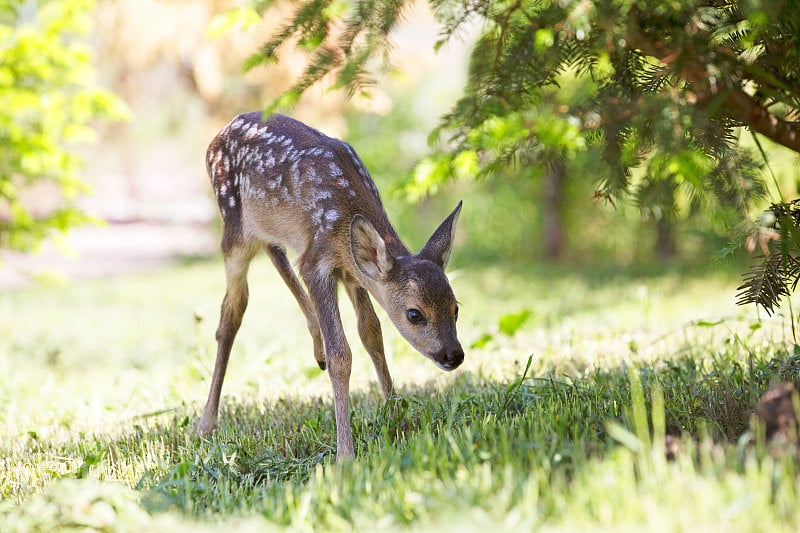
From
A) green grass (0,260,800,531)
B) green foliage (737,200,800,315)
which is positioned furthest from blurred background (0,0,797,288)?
green foliage (737,200,800,315)

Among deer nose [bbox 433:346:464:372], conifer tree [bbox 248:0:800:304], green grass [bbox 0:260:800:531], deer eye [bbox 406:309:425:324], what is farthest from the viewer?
deer eye [bbox 406:309:425:324]

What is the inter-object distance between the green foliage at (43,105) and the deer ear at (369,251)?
489cm

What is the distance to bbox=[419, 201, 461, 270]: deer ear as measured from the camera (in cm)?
445

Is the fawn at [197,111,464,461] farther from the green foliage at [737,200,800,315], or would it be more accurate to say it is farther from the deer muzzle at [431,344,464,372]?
the green foliage at [737,200,800,315]

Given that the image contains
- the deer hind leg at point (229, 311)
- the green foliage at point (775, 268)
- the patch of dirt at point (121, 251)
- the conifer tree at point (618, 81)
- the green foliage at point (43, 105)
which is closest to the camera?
the conifer tree at point (618, 81)

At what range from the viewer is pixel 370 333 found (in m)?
4.85

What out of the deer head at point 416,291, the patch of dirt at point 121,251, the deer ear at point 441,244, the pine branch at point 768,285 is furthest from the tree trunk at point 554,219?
the pine branch at point 768,285

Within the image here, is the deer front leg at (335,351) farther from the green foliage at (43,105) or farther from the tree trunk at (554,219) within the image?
the tree trunk at (554,219)

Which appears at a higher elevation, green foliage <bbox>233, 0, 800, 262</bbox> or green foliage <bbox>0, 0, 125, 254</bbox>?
green foliage <bbox>0, 0, 125, 254</bbox>

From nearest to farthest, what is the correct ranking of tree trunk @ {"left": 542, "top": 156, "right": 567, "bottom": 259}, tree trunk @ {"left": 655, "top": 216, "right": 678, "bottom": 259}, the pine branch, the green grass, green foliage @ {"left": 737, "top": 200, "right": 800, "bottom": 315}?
the green grass
green foliage @ {"left": 737, "top": 200, "right": 800, "bottom": 315}
the pine branch
tree trunk @ {"left": 655, "top": 216, "right": 678, "bottom": 259}
tree trunk @ {"left": 542, "top": 156, "right": 567, "bottom": 259}

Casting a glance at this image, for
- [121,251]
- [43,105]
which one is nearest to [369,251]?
[43,105]

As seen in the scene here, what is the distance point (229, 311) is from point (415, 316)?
5.19 ft

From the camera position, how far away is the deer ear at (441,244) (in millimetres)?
4445

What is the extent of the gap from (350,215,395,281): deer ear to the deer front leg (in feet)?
0.82
